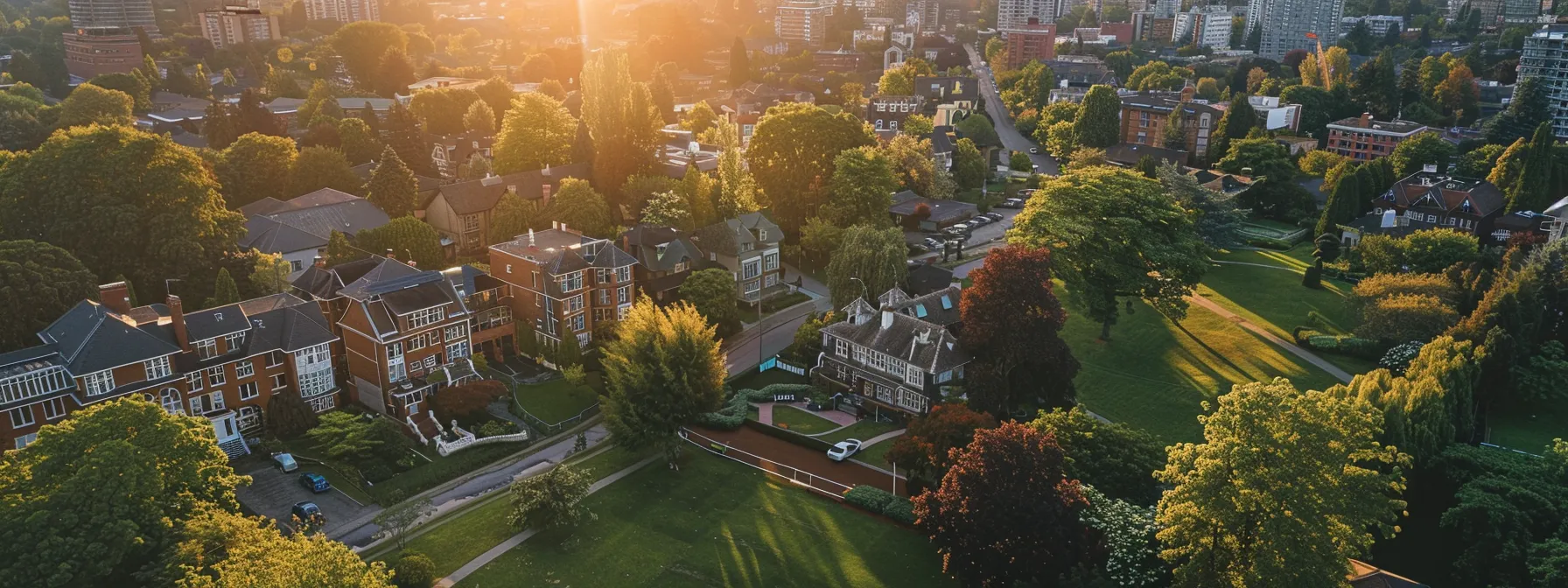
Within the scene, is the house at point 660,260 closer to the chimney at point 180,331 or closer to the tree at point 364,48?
the chimney at point 180,331

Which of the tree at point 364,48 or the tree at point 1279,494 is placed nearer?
the tree at point 1279,494

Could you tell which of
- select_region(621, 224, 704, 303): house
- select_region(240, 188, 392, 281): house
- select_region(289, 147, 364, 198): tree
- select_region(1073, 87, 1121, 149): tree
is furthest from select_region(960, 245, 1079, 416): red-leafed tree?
select_region(1073, 87, 1121, 149): tree

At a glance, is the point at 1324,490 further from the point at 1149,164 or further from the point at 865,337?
the point at 1149,164

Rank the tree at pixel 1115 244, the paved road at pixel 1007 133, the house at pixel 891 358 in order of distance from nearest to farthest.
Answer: the house at pixel 891 358, the tree at pixel 1115 244, the paved road at pixel 1007 133

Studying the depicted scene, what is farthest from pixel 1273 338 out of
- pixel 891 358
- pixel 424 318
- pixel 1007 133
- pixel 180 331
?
pixel 1007 133

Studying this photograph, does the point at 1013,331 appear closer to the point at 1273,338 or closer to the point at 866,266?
the point at 866,266

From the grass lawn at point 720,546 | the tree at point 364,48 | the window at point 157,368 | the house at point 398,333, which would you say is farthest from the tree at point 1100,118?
the tree at point 364,48

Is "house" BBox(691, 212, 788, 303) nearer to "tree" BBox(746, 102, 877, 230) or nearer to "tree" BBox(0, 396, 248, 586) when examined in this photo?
"tree" BBox(746, 102, 877, 230)

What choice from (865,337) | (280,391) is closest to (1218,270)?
(865,337)
